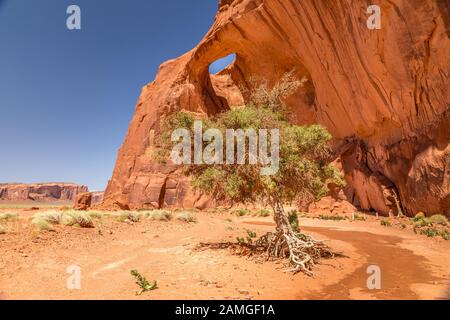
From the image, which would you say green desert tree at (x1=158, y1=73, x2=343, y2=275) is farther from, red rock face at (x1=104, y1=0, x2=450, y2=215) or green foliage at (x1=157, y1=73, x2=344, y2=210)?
red rock face at (x1=104, y1=0, x2=450, y2=215)

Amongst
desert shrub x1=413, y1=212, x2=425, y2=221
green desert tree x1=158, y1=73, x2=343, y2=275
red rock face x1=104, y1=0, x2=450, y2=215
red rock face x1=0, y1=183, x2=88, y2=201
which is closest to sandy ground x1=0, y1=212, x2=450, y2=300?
green desert tree x1=158, y1=73, x2=343, y2=275

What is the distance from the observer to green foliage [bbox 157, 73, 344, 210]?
9.20 metres

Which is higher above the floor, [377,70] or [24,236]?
[377,70]

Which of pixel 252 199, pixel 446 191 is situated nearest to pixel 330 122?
pixel 446 191

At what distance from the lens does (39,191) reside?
147875mm

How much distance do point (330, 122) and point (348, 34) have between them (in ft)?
33.1

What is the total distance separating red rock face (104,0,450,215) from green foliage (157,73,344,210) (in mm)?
11774

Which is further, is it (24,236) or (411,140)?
(411,140)

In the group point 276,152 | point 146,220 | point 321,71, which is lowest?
point 146,220

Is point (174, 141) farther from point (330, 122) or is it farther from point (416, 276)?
point (330, 122)

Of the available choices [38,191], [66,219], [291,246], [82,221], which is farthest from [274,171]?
[38,191]

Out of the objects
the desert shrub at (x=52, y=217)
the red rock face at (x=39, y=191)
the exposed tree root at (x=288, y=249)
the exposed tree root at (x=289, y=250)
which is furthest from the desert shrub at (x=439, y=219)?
the red rock face at (x=39, y=191)

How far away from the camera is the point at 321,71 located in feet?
95.1

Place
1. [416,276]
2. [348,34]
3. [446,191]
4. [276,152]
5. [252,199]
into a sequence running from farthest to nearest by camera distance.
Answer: [348,34], [446,191], [252,199], [276,152], [416,276]
